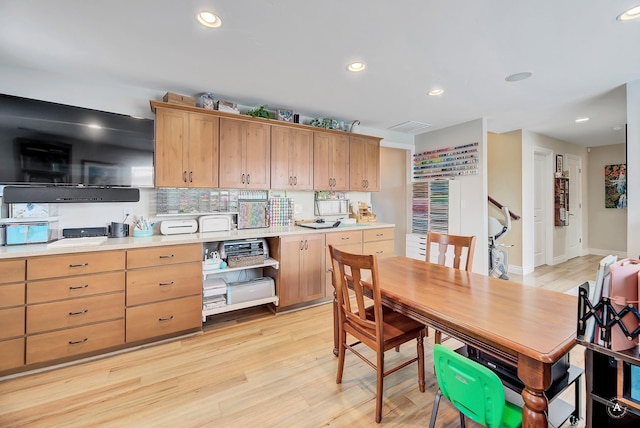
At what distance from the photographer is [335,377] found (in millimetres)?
2014

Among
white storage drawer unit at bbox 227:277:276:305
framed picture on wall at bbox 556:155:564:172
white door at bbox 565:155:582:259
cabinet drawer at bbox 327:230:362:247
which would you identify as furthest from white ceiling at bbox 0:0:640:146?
white door at bbox 565:155:582:259

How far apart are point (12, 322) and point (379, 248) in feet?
11.7

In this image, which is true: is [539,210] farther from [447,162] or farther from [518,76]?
[518,76]

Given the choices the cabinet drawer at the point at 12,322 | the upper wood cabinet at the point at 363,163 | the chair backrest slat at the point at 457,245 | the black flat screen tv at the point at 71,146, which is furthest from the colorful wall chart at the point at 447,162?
the cabinet drawer at the point at 12,322

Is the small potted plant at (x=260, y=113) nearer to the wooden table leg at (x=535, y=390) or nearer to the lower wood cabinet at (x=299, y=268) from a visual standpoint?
the lower wood cabinet at (x=299, y=268)

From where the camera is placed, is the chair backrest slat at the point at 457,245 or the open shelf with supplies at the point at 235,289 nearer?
the chair backrest slat at the point at 457,245

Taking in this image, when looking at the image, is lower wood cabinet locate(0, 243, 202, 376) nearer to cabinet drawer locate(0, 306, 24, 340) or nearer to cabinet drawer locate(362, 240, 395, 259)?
cabinet drawer locate(0, 306, 24, 340)

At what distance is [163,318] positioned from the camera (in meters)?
2.45

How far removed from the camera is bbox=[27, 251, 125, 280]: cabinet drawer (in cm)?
201

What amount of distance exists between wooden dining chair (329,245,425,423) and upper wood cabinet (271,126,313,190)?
1.80 metres

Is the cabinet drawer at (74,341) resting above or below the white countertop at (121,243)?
below

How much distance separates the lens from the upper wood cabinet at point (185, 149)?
8.84 ft

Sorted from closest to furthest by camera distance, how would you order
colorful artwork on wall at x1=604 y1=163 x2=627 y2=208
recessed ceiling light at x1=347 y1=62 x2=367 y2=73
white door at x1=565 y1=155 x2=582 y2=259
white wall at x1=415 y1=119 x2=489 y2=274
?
recessed ceiling light at x1=347 y1=62 x2=367 y2=73, white wall at x1=415 y1=119 x2=489 y2=274, colorful artwork on wall at x1=604 y1=163 x2=627 y2=208, white door at x1=565 y1=155 x2=582 y2=259

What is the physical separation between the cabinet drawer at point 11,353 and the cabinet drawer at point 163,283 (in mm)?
685
